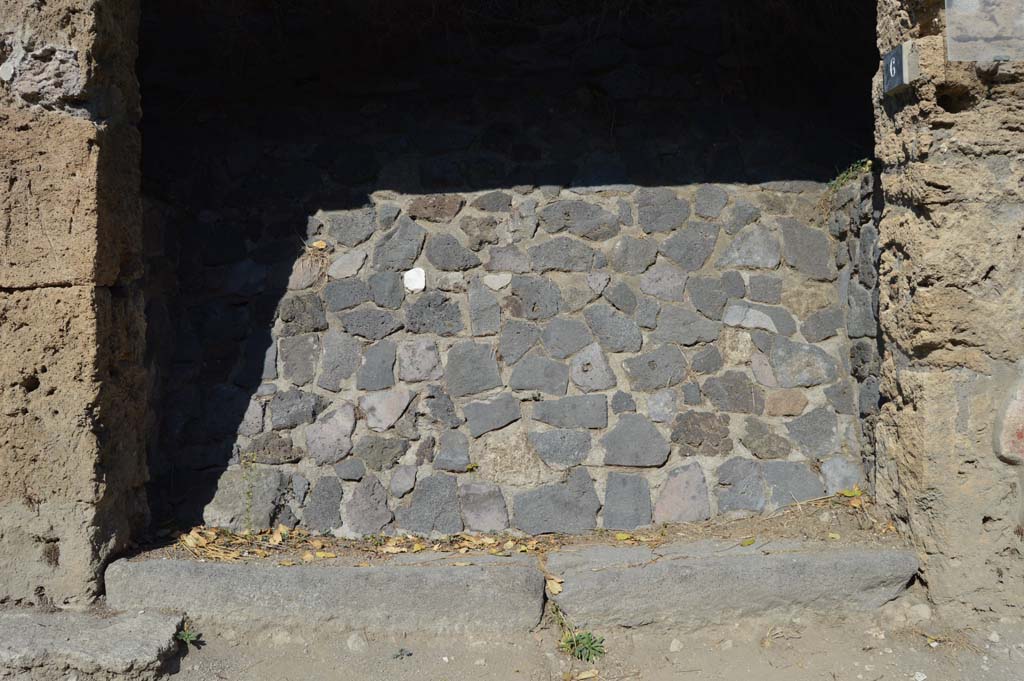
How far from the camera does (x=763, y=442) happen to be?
3.92m

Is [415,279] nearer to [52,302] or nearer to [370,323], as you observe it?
[370,323]

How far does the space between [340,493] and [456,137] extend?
1.74 meters

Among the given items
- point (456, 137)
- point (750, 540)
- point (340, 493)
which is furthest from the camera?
point (456, 137)

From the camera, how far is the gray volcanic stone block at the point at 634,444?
389 cm

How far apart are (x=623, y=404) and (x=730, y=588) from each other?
108cm

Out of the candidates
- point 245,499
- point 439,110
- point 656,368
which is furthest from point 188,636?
point 439,110

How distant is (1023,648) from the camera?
296cm

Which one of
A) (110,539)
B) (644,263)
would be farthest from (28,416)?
(644,263)

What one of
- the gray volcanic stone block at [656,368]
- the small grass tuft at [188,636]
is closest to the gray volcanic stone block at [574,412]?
the gray volcanic stone block at [656,368]

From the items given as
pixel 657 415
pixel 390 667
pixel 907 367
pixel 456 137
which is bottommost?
pixel 390 667

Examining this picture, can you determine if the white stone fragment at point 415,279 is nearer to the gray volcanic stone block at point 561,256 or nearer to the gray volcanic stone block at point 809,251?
the gray volcanic stone block at point 561,256

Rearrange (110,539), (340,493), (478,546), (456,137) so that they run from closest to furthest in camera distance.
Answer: (110,539)
(478,546)
(340,493)
(456,137)

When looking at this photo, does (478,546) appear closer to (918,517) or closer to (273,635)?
(273,635)

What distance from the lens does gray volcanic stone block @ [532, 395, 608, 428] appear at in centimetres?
393
